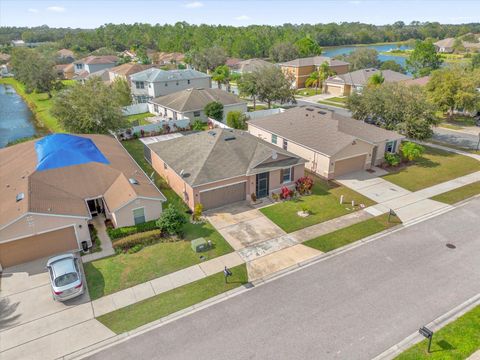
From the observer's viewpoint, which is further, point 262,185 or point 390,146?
point 390,146

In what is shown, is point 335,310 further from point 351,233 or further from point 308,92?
point 308,92

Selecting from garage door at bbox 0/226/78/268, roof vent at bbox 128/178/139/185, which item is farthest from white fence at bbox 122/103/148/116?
garage door at bbox 0/226/78/268

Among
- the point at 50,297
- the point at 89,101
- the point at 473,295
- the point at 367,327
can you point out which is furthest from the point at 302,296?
the point at 89,101

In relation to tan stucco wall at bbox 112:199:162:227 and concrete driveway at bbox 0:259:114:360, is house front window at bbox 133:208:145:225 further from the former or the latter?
concrete driveway at bbox 0:259:114:360

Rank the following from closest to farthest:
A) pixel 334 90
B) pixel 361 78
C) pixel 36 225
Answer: pixel 36 225 → pixel 361 78 → pixel 334 90

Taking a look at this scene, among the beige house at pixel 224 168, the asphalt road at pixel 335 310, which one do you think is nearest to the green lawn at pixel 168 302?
the asphalt road at pixel 335 310

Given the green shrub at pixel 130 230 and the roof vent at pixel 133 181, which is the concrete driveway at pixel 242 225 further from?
the roof vent at pixel 133 181

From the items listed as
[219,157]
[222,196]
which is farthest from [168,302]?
[219,157]
